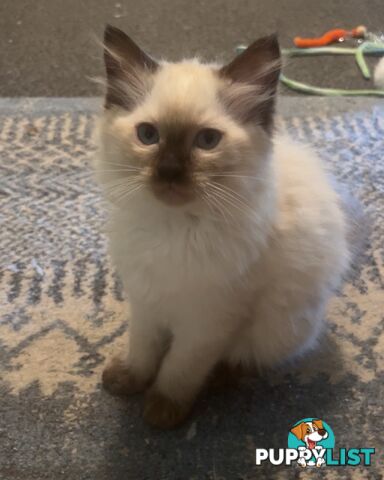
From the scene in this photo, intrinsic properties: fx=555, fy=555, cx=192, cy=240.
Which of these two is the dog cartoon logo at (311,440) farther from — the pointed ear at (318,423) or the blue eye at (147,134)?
the blue eye at (147,134)

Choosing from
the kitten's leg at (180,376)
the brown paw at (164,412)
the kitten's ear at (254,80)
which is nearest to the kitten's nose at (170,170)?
the kitten's ear at (254,80)

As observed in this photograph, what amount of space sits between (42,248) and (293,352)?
0.70 meters

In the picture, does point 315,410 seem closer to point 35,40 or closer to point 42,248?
point 42,248

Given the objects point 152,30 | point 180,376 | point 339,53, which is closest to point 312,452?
point 180,376

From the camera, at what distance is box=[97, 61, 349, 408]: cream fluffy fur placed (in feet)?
2.97

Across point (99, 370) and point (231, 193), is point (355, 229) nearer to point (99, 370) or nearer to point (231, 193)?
point (231, 193)

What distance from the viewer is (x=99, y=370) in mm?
1190

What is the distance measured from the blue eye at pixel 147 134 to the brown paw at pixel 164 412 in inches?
19.9

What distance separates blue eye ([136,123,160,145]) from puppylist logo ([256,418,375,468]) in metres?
0.61

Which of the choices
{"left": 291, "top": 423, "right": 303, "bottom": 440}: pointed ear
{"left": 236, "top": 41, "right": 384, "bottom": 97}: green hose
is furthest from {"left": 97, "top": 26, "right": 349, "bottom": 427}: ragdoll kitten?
{"left": 236, "top": 41, "right": 384, "bottom": 97}: green hose

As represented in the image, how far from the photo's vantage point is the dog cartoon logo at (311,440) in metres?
1.03

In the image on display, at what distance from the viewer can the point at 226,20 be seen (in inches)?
108

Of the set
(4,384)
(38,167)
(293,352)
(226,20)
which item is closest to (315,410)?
(293,352)

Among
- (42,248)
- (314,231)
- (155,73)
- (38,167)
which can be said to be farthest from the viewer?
(38,167)
